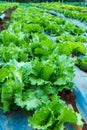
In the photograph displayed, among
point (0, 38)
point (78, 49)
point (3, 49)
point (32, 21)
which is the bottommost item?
point (32, 21)

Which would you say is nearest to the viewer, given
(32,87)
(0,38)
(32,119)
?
(32,119)

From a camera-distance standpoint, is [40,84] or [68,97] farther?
[68,97]

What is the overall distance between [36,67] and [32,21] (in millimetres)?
5312

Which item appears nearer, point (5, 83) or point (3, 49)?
point (5, 83)

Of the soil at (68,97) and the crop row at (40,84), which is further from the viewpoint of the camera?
the soil at (68,97)

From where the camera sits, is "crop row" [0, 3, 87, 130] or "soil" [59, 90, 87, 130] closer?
"crop row" [0, 3, 87, 130]

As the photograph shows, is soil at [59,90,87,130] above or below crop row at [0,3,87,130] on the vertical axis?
below

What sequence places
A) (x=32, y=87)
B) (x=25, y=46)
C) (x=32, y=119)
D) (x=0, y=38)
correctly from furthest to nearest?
1. (x=0, y=38)
2. (x=25, y=46)
3. (x=32, y=87)
4. (x=32, y=119)

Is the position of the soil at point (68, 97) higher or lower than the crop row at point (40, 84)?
lower

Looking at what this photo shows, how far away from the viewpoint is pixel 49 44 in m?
4.05

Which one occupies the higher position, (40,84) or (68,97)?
(40,84)

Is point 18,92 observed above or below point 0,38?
above

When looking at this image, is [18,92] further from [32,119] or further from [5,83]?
[32,119]

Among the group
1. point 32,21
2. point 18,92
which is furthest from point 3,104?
point 32,21
